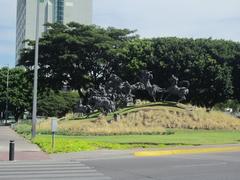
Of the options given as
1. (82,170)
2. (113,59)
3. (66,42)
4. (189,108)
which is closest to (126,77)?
(113,59)

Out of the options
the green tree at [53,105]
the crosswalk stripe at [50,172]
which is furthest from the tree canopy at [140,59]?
the crosswalk stripe at [50,172]

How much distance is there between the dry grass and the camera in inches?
1989

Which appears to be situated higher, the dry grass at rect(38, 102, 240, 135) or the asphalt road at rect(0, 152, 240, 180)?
the dry grass at rect(38, 102, 240, 135)

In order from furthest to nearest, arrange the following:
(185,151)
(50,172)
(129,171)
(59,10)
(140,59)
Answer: (59,10)
(140,59)
(185,151)
(129,171)
(50,172)

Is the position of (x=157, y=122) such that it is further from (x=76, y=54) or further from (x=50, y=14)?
(x=50, y=14)

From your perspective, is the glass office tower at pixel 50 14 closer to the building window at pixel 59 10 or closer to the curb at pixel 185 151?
the building window at pixel 59 10

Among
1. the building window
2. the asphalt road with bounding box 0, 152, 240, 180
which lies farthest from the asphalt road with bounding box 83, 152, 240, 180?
the building window

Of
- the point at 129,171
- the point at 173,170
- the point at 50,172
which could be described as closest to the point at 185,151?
the point at 173,170

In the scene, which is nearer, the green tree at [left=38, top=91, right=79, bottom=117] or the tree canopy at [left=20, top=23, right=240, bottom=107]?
the tree canopy at [left=20, top=23, right=240, bottom=107]

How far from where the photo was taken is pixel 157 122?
176 ft

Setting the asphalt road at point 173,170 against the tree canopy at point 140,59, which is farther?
the tree canopy at point 140,59

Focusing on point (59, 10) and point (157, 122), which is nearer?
point (157, 122)

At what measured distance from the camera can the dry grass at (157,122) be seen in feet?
166

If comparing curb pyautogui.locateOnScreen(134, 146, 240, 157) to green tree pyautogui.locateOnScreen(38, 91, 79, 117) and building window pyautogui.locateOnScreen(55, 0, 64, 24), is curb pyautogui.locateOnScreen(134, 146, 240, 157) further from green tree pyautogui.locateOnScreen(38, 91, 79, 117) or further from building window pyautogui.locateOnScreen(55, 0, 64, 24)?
building window pyautogui.locateOnScreen(55, 0, 64, 24)
